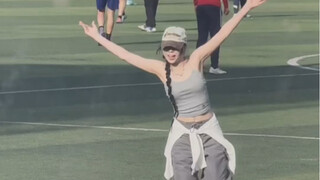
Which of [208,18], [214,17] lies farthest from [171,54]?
[208,18]

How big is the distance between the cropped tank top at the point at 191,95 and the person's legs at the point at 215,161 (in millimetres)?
191

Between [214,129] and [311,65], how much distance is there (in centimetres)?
1090

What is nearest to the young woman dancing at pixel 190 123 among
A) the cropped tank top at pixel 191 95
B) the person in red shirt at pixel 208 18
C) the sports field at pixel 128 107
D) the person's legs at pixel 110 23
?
the cropped tank top at pixel 191 95

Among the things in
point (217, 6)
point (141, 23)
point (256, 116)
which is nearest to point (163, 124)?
point (256, 116)

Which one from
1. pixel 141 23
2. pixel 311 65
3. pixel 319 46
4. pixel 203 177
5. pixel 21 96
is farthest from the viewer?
pixel 141 23

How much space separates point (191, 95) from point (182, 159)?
44 cm

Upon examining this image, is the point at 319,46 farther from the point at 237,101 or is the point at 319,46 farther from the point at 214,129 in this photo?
the point at 214,129

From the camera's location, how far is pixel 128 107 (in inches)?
513

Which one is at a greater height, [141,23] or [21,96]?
[21,96]

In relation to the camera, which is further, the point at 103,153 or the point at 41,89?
the point at 41,89

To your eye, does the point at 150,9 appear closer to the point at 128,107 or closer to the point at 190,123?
the point at 128,107

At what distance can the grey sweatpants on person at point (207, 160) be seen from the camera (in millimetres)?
6961

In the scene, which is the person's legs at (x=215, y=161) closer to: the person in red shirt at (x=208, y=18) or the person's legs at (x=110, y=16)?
the person in red shirt at (x=208, y=18)

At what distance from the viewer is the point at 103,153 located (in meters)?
10.2
